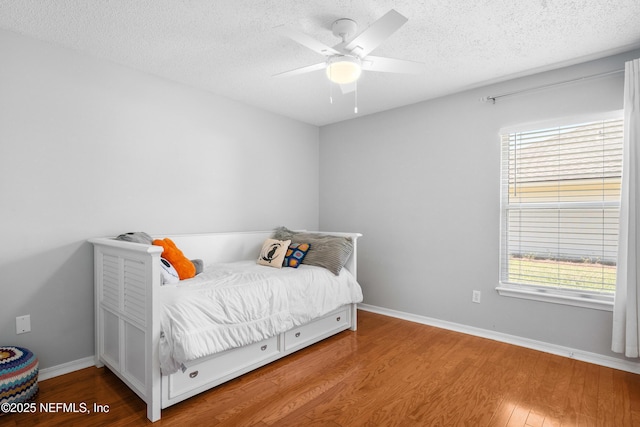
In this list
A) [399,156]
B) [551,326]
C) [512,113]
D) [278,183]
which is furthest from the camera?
[278,183]

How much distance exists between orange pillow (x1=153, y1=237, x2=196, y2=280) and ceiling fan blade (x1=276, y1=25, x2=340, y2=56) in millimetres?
1655

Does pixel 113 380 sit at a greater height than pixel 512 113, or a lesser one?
lesser

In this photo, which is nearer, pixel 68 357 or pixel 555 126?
pixel 68 357

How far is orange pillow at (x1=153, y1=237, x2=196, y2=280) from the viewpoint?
7.85 ft

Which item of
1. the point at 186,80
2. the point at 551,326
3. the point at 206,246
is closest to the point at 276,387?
the point at 206,246

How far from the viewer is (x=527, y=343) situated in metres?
2.75

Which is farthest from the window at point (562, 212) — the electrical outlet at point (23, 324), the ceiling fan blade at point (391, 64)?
the electrical outlet at point (23, 324)

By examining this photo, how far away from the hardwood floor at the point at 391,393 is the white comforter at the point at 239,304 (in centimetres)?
30

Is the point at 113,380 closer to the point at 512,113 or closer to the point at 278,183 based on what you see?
the point at 278,183

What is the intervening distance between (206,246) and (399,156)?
2.16 metres

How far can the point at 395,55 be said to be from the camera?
2.44 meters

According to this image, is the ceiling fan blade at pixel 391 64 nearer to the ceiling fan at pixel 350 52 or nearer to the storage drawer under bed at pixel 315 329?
the ceiling fan at pixel 350 52

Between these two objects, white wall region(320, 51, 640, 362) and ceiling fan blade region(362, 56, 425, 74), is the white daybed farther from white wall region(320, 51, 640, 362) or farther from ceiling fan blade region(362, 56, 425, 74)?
ceiling fan blade region(362, 56, 425, 74)

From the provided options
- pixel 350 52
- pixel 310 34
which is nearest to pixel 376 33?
pixel 350 52
